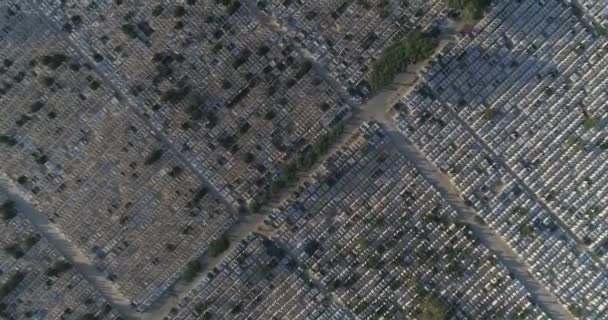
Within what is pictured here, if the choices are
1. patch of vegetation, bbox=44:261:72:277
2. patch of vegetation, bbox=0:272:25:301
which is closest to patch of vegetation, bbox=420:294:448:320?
patch of vegetation, bbox=44:261:72:277

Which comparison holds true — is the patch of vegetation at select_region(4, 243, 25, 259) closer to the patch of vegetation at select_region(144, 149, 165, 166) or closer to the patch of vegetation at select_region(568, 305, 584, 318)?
the patch of vegetation at select_region(144, 149, 165, 166)

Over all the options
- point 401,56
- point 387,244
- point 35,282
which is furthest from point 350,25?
point 35,282

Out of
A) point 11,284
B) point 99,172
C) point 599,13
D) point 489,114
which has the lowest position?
point 11,284

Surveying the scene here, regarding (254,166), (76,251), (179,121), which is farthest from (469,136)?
(76,251)

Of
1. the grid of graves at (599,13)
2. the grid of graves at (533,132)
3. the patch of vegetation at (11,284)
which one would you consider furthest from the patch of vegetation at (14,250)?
the grid of graves at (599,13)

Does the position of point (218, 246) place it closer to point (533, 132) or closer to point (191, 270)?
point (191, 270)

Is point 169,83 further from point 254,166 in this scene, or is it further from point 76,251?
point 76,251
